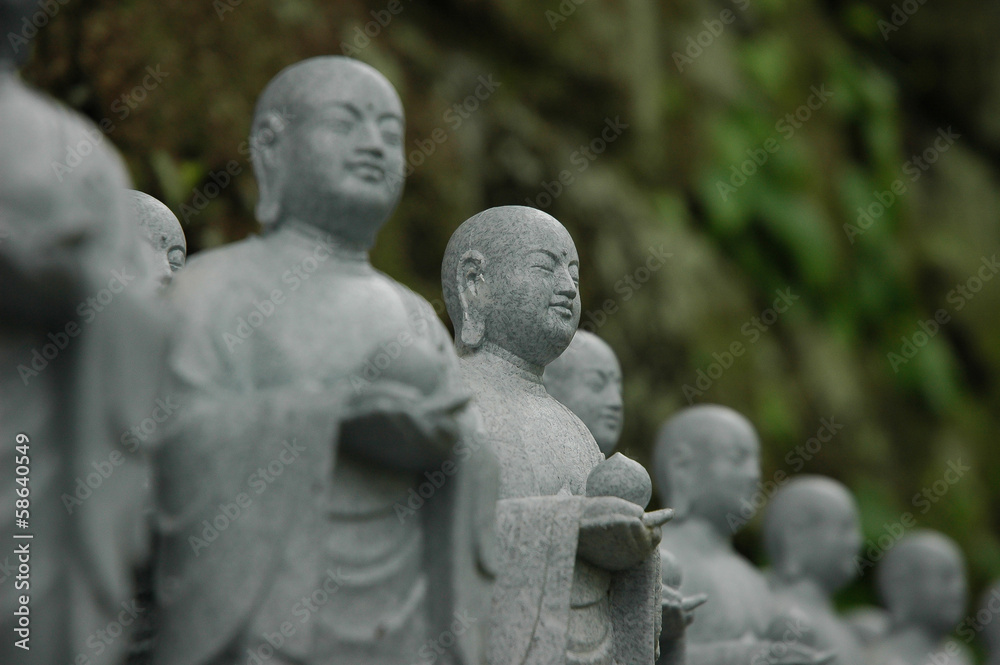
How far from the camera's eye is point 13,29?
132 inches

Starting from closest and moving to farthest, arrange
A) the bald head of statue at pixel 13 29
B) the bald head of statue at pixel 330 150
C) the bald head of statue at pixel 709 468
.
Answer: the bald head of statue at pixel 13 29 < the bald head of statue at pixel 330 150 < the bald head of statue at pixel 709 468

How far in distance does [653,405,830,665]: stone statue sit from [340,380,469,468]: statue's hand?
2.87 metres

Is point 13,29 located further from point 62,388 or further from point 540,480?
point 540,480

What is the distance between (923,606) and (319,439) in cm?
610

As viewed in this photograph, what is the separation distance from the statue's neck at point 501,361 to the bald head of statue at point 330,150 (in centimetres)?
100

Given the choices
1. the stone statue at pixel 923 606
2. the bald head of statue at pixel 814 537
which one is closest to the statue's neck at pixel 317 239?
the bald head of statue at pixel 814 537

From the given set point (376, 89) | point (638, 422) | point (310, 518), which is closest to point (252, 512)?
point (310, 518)

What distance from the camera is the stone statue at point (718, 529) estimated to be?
6.46 meters

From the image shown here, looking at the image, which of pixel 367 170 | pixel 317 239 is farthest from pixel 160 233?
pixel 367 170

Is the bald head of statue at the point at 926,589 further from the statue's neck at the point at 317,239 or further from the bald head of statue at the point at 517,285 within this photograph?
the statue's neck at the point at 317,239

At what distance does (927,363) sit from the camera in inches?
489

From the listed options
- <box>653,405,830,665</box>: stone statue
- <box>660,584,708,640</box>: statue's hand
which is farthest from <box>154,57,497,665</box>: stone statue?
<box>653,405,830,665</box>: stone statue

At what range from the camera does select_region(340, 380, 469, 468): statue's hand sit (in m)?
3.65

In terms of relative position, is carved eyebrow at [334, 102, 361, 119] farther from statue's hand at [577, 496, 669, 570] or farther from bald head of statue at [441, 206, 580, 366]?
statue's hand at [577, 496, 669, 570]
